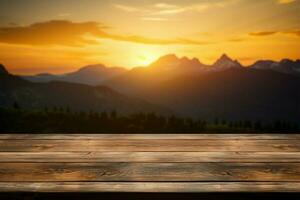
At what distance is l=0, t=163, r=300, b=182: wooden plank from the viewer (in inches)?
→ 70.5

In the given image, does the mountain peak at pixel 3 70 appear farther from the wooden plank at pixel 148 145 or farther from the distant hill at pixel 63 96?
the wooden plank at pixel 148 145

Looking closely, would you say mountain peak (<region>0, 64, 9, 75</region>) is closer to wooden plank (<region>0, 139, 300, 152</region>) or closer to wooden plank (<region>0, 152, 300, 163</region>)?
wooden plank (<region>0, 139, 300, 152</region>)

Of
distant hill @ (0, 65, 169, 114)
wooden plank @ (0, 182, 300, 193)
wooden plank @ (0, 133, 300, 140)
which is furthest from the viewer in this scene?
distant hill @ (0, 65, 169, 114)

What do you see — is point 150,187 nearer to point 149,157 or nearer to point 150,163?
point 150,163

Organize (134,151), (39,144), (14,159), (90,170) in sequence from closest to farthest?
(90,170)
(14,159)
(134,151)
(39,144)

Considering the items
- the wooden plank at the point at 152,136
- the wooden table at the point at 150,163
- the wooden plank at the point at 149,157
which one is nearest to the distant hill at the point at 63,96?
the wooden plank at the point at 152,136

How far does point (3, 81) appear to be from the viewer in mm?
151375

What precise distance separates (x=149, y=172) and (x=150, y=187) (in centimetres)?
26

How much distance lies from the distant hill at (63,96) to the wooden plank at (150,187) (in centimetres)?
14492

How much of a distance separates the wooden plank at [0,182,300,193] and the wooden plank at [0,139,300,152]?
2.49 ft

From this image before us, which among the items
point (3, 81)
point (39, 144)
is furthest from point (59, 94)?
point (39, 144)

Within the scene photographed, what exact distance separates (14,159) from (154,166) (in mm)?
1032

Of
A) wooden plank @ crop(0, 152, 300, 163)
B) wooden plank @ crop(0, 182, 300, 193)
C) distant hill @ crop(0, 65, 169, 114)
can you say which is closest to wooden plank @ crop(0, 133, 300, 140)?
wooden plank @ crop(0, 152, 300, 163)
